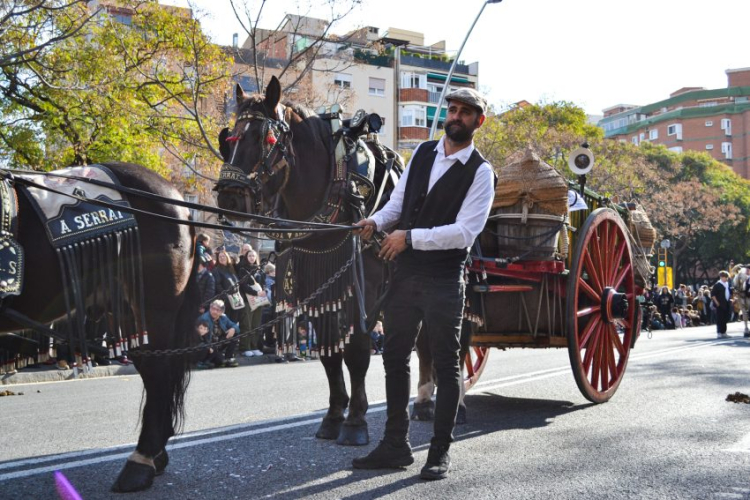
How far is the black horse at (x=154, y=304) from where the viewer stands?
4.20 metres

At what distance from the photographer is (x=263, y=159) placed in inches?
199

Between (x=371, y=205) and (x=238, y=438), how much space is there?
1936 millimetres

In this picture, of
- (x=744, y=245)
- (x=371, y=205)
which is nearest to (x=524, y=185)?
(x=371, y=205)

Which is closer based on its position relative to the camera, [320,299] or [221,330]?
[320,299]

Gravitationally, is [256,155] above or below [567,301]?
above

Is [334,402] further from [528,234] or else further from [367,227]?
[528,234]

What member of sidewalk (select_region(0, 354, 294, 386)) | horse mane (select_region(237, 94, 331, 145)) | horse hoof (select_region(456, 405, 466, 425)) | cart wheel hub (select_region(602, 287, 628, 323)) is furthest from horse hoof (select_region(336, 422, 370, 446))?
sidewalk (select_region(0, 354, 294, 386))

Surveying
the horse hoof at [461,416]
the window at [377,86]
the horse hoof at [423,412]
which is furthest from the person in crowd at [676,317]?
the window at [377,86]

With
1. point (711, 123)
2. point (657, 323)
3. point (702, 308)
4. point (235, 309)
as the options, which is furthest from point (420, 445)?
point (711, 123)

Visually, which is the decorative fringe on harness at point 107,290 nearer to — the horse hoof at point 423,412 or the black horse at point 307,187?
the black horse at point 307,187

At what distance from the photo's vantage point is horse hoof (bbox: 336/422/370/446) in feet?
17.9

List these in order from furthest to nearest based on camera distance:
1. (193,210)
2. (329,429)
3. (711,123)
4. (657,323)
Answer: (711,123)
(657,323)
(329,429)
(193,210)

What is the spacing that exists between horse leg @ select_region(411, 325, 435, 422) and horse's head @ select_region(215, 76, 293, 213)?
2211 mm

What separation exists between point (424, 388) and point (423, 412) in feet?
0.83
